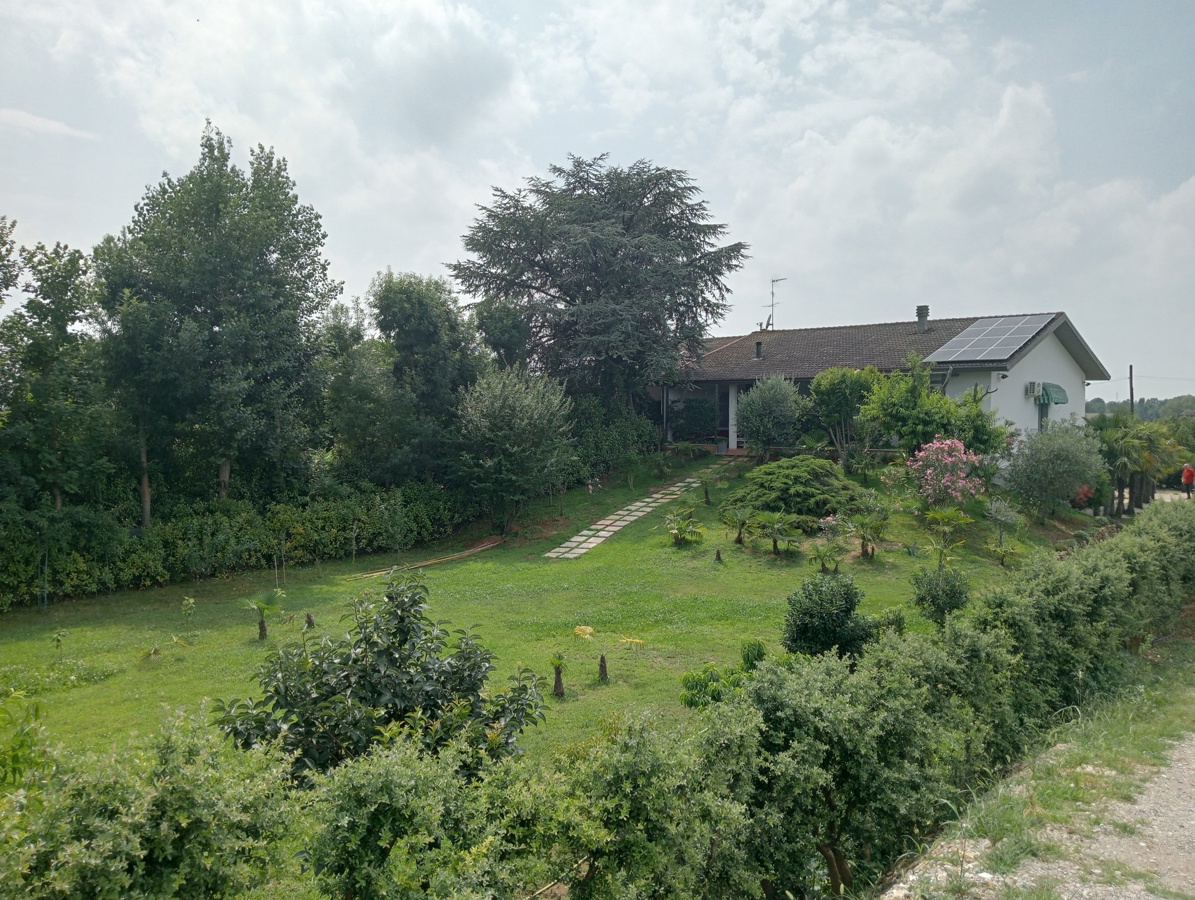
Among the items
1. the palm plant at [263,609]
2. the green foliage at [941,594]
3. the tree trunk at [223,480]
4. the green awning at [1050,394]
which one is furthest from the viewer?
the green awning at [1050,394]

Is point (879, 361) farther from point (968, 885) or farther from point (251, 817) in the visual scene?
point (251, 817)

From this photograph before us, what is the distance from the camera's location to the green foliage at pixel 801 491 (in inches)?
647

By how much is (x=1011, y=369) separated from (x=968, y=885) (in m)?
21.4

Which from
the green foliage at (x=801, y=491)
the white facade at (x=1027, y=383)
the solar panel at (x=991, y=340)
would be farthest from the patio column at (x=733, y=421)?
the green foliage at (x=801, y=491)

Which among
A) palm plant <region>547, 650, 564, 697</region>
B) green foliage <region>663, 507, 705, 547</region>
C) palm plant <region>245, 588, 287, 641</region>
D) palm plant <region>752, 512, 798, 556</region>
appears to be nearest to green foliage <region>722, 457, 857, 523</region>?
palm plant <region>752, 512, 798, 556</region>

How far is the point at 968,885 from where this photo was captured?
13.3ft

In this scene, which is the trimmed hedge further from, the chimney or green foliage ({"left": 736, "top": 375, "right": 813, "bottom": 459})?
the chimney

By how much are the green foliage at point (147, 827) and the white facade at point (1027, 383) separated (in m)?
20.4

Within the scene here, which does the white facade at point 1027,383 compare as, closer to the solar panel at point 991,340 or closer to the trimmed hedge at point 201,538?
the solar panel at point 991,340

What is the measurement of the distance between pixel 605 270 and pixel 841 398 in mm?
9071

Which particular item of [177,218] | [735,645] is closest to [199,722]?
[735,645]

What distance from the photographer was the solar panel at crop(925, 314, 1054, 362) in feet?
69.9

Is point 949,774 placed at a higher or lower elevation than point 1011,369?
lower

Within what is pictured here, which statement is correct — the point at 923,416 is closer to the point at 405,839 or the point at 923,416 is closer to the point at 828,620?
the point at 828,620
